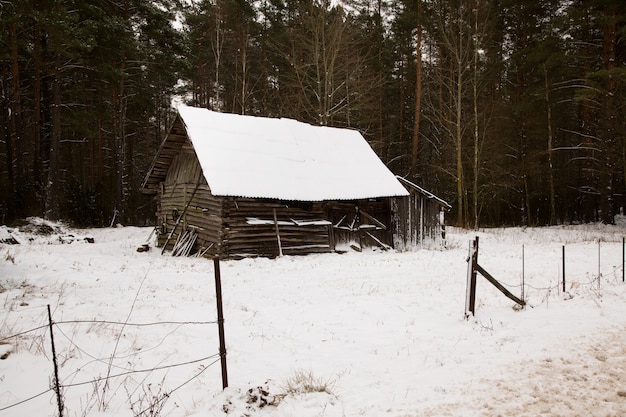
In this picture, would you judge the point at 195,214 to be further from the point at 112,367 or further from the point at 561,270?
the point at 561,270

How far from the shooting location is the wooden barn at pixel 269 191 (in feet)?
48.3

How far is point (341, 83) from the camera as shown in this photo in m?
24.5

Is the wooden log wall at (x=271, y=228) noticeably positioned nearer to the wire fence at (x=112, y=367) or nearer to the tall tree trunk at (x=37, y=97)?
the wire fence at (x=112, y=367)

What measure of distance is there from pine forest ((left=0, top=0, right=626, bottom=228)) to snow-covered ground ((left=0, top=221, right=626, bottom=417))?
12973 millimetres

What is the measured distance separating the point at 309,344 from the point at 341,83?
820 inches

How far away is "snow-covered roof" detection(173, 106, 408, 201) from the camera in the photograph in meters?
14.8

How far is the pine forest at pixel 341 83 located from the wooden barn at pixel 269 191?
5.86 metres

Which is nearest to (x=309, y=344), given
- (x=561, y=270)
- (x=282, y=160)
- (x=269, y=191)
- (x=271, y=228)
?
(x=561, y=270)

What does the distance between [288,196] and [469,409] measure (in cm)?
1167

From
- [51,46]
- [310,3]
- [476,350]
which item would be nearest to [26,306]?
[476,350]

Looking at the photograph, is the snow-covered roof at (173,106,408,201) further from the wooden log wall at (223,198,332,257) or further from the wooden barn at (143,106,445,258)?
the wooden log wall at (223,198,332,257)

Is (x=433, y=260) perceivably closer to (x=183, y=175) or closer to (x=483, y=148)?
(x=183, y=175)

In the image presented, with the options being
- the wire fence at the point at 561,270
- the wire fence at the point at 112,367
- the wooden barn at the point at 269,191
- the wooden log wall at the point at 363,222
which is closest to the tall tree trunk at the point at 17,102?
the wooden barn at the point at 269,191

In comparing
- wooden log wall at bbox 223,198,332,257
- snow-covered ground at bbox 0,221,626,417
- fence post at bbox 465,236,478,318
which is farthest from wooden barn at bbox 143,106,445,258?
fence post at bbox 465,236,478,318
